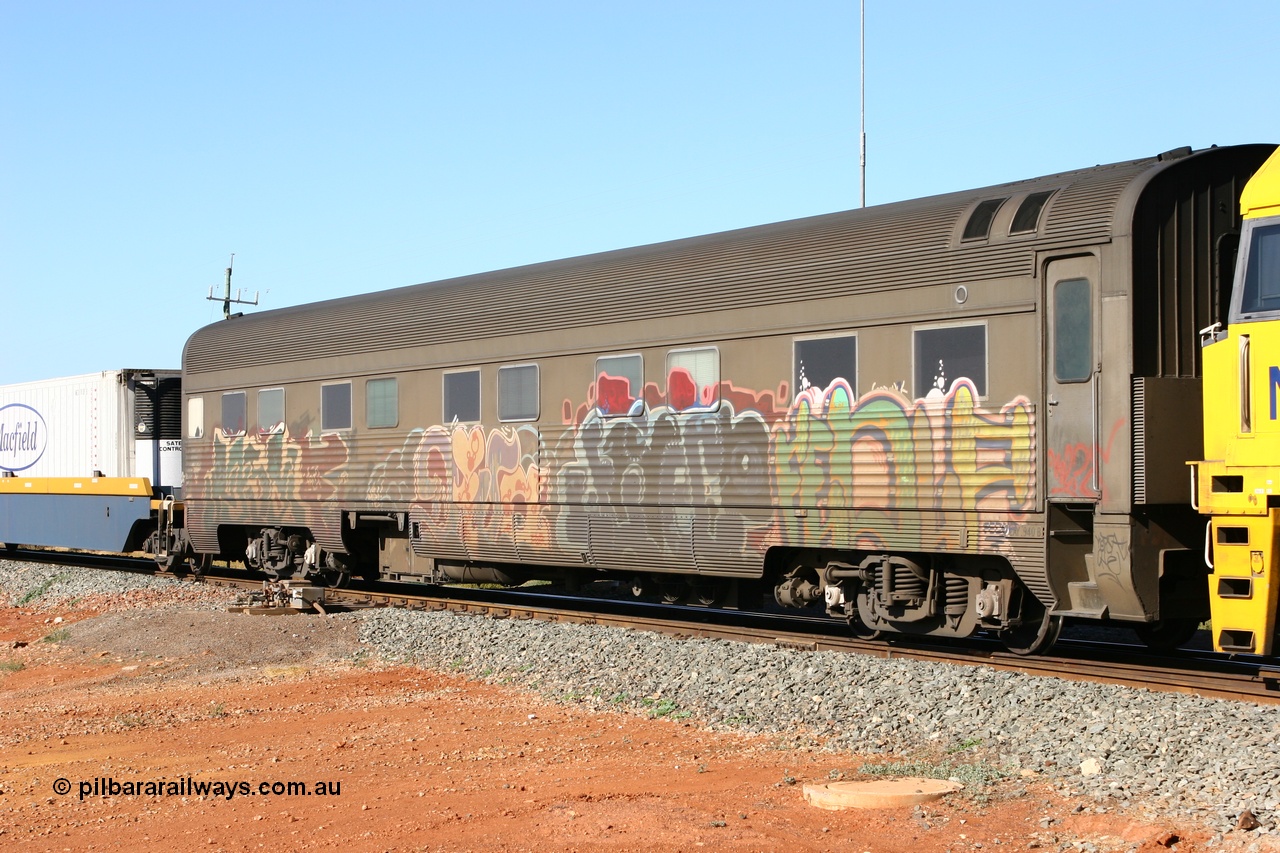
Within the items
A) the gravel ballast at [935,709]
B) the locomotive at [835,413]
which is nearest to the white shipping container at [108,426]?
the locomotive at [835,413]

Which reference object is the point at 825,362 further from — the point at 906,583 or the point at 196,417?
the point at 196,417

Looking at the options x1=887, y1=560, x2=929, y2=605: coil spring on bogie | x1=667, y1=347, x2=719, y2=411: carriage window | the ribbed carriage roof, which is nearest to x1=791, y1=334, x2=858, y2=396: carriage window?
the ribbed carriage roof

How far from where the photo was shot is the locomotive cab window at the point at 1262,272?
26.8 feet

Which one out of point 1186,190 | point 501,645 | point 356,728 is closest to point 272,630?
point 501,645

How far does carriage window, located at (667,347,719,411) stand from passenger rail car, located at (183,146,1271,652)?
0.03 metres

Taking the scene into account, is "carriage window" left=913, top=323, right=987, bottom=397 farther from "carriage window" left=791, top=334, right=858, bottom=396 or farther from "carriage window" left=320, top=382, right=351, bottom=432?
"carriage window" left=320, top=382, right=351, bottom=432

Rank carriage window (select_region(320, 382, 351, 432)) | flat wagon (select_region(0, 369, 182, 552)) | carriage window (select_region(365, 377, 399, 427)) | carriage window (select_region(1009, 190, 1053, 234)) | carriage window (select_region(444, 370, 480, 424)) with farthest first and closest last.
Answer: flat wagon (select_region(0, 369, 182, 552))
carriage window (select_region(320, 382, 351, 432))
carriage window (select_region(365, 377, 399, 427))
carriage window (select_region(444, 370, 480, 424))
carriage window (select_region(1009, 190, 1053, 234))

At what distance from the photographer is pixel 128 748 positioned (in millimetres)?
8453

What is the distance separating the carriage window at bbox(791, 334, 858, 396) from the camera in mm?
10805

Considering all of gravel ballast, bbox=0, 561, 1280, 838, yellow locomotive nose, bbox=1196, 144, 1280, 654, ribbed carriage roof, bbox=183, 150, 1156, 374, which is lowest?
gravel ballast, bbox=0, 561, 1280, 838

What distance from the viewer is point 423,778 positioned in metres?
7.43

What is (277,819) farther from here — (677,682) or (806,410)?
(806,410)

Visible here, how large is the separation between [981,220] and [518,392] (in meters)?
5.43

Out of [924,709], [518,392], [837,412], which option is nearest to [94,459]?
[518,392]
